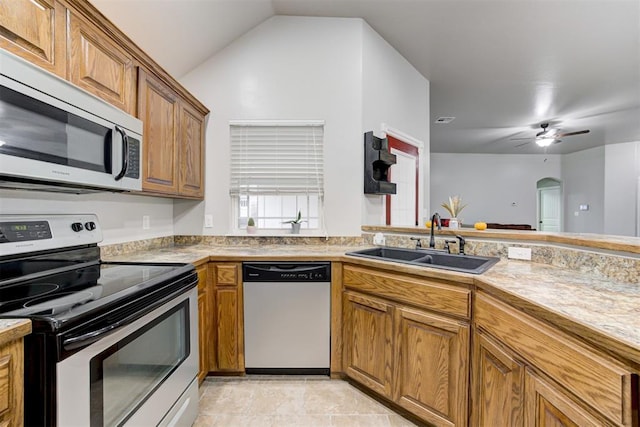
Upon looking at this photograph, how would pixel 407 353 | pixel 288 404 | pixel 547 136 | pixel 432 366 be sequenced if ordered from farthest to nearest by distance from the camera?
pixel 547 136, pixel 288 404, pixel 407 353, pixel 432 366

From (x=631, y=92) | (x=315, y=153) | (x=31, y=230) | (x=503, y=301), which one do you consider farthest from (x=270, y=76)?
(x=631, y=92)

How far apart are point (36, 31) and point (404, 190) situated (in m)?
3.04

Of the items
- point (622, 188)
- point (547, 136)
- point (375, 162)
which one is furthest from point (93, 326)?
point (622, 188)

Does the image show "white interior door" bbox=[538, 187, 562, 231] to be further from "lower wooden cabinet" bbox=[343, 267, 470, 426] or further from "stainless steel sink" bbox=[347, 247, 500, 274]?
"lower wooden cabinet" bbox=[343, 267, 470, 426]

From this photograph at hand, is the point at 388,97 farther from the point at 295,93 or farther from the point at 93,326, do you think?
the point at 93,326

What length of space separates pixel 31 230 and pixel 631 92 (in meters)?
6.82

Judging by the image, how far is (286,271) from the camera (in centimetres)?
204

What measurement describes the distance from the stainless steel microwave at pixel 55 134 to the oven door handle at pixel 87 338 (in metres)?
0.57

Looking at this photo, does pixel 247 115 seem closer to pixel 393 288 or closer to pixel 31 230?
pixel 31 230

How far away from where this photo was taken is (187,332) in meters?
1.57

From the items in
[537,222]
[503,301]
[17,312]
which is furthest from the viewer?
[537,222]

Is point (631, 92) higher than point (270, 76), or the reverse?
point (631, 92)

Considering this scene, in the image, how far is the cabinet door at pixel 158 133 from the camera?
1.77 metres

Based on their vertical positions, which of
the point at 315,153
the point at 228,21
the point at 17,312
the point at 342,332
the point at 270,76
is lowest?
the point at 342,332
